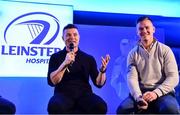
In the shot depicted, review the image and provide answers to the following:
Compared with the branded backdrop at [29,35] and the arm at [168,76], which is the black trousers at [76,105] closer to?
the arm at [168,76]

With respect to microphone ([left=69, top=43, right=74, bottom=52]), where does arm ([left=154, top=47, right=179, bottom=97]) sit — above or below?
below

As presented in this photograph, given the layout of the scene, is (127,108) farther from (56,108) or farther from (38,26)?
(38,26)

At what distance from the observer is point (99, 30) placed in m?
4.12

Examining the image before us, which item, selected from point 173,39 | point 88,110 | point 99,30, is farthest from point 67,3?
point 88,110

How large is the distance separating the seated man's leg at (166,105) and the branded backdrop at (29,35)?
1.57 m

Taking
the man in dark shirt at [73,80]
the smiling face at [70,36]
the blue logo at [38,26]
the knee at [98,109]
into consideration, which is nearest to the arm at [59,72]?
the man in dark shirt at [73,80]

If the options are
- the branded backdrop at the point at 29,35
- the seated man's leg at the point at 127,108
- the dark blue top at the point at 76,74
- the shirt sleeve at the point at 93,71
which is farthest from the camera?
the branded backdrop at the point at 29,35

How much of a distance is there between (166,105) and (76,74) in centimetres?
84

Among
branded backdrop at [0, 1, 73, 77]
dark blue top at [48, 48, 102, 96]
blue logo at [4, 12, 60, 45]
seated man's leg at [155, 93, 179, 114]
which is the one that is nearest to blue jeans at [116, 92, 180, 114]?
seated man's leg at [155, 93, 179, 114]

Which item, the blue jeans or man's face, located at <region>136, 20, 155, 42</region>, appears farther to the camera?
man's face, located at <region>136, 20, 155, 42</region>

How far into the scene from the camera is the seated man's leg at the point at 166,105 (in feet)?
8.69

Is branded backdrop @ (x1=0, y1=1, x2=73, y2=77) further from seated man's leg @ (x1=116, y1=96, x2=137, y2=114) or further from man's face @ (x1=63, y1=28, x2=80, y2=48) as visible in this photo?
seated man's leg @ (x1=116, y1=96, x2=137, y2=114)

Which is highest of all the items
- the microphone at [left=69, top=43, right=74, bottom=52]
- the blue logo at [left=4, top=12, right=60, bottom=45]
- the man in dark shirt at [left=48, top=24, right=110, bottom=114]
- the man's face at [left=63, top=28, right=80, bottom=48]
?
the blue logo at [left=4, top=12, right=60, bottom=45]

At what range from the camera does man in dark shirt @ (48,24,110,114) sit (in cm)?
277
